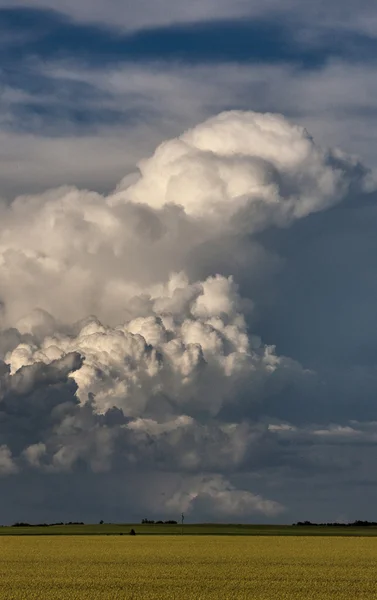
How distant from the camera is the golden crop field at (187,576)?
66.2 m

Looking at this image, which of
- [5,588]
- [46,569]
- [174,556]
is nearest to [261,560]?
[174,556]

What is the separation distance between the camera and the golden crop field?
66250mm

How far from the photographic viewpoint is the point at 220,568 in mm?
93000

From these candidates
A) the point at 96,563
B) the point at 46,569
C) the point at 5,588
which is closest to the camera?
the point at 5,588

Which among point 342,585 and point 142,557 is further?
point 142,557

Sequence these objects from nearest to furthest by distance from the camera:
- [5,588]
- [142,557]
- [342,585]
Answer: [5,588] → [342,585] → [142,557]

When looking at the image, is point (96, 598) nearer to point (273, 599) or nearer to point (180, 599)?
point (180, 599)

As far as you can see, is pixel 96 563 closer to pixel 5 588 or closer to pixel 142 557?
pixel 142 557

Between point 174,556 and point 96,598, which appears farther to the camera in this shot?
point 174,556

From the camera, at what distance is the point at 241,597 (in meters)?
63.4

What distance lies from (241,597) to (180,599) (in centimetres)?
432

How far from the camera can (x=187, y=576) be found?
82.2 meters

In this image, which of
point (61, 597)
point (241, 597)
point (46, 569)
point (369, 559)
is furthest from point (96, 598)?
point (369, 559)

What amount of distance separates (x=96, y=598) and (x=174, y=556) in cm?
5521
